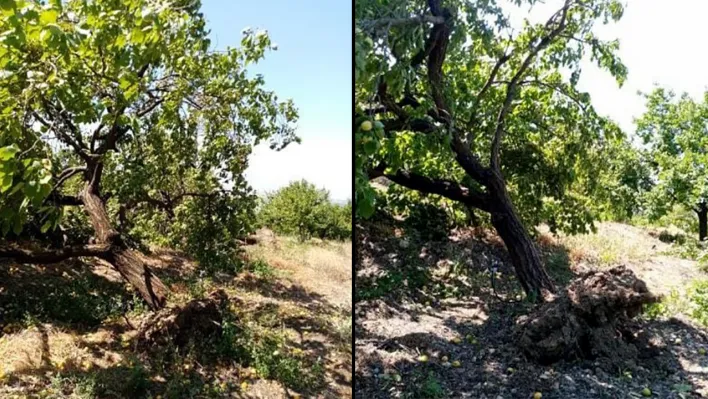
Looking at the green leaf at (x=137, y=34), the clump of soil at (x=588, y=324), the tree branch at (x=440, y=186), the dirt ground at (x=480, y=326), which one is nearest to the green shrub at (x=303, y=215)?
the dirt ground at (x=480, y=326)

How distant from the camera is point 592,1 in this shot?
2600 mm

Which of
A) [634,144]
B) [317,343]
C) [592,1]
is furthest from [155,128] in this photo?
[634,144]

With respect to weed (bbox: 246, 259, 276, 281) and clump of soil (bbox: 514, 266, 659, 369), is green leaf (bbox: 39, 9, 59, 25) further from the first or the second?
weed (bbox: 246, 259, 276, 281)

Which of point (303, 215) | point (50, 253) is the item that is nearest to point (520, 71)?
point (303, 215)

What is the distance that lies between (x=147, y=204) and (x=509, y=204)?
6.62 ft

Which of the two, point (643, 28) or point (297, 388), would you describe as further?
point (643, 28)

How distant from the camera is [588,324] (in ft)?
6.56

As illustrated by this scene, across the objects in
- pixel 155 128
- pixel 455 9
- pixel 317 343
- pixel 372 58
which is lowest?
pixel 317 343

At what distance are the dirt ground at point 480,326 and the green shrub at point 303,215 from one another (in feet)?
0.81

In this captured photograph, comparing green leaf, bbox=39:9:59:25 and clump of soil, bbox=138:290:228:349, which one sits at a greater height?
green leaf, bbox=39:9:59:25

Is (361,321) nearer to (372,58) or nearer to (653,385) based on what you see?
(653,385)

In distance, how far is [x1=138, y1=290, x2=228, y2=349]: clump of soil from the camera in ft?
6.99

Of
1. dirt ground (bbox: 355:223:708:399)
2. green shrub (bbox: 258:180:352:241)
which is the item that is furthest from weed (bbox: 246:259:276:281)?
dirt ground (bbox: 355:223:708:399)

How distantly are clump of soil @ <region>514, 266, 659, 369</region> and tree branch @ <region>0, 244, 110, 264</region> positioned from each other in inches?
74.7
